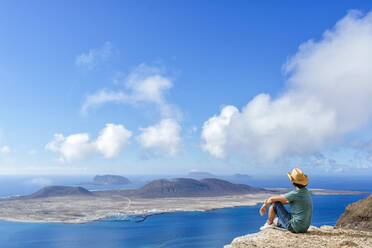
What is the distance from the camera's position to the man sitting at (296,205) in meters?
6.12

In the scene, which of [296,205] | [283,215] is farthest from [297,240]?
[296,205]

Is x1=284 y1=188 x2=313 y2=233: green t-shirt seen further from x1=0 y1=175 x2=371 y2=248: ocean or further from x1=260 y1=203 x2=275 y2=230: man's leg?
x1=0 y1=175 x2=371 y2=248: ocean

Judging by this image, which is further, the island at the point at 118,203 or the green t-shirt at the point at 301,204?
the island at the point at 118,203

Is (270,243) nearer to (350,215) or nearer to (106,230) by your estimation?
(350,215)

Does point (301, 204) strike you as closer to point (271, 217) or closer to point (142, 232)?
point (271, 217)

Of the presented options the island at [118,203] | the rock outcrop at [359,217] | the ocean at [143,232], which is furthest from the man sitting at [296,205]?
the island at [118,203]

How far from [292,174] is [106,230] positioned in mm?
64787

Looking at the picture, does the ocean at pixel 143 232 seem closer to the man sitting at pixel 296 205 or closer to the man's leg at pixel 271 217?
the man's leg at pixel 271 217

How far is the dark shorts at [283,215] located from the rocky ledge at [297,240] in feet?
0.42

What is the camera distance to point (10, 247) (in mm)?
53094

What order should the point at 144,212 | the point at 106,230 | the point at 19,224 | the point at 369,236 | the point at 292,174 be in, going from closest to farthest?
the point at 292,174
the point at 369,236
the point at 106,230
the point at 19,224
the point at 144,212

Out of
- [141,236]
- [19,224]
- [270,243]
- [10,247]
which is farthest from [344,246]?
[19,224]

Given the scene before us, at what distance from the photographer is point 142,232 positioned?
204 feet

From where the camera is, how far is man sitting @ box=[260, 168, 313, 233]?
241 inches
